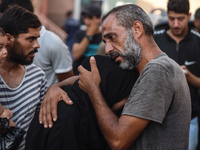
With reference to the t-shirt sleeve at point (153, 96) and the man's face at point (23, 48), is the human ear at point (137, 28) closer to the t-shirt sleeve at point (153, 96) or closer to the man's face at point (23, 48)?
the t-shirt sleeve at point (153, 96)

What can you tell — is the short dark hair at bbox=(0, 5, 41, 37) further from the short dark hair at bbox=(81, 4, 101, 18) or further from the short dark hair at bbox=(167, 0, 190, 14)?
the short dark hair at bbox=(81, 4, 101, 18)

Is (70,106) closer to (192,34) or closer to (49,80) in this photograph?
(49,80)

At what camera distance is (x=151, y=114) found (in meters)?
1.91

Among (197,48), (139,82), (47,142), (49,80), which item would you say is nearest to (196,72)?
(197,48)

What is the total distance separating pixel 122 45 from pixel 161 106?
1.88ft

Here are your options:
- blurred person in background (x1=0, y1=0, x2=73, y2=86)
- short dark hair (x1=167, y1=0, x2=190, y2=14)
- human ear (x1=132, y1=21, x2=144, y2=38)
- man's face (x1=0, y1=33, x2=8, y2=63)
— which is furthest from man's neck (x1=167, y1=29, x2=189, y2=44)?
man's face (x1=0, y1=33, x2=8, y2=63)

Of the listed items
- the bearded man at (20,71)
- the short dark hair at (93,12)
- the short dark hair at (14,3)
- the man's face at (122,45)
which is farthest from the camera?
the short dark hair at (93,12)

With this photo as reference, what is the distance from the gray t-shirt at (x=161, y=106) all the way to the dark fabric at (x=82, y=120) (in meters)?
0.16

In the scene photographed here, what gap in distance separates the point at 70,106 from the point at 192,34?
2.68 metres

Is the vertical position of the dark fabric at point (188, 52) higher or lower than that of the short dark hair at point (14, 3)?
lower

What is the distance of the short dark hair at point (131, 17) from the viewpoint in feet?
7.25

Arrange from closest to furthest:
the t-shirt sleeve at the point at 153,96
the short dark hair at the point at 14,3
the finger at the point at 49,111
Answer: the t-shirt sleeve at the point at 153,96 < the finger at the point at 49,111 < the short dark hair at the point at 14,3

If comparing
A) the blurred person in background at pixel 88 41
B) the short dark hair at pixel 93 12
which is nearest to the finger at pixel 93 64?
the blurred person in background at pixel 88 41

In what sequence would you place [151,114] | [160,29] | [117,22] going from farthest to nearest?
[160,29], [117,22], [151,114]
